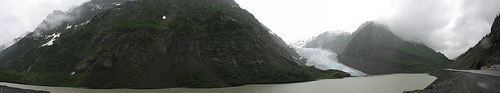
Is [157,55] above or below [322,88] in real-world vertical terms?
above

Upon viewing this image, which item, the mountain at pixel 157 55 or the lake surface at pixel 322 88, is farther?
the mountain at pixel 157 55

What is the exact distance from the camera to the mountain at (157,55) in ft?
384

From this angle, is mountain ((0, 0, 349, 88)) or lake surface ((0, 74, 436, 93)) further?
mountain ((0, 0, 349, 88))

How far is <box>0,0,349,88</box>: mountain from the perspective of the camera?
11712 cm

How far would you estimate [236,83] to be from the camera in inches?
4700

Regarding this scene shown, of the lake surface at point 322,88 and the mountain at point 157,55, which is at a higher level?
the mountain at point 157,55

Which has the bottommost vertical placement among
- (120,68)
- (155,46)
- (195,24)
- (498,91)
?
(498,91)

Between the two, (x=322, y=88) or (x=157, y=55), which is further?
(x=157, y=55)

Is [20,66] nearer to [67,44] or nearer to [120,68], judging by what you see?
[67,44]

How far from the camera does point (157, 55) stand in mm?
125562

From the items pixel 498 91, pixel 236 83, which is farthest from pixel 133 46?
pixel 498 91

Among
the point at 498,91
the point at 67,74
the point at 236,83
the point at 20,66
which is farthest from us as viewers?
the point at 20,66

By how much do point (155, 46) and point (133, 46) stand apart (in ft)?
25.5

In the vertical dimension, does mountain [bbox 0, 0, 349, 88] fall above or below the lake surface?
above
